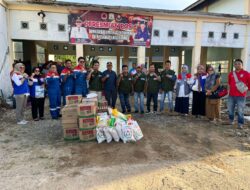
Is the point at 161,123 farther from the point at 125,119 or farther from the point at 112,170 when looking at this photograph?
the point at 112,170

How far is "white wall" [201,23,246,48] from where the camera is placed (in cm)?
1324

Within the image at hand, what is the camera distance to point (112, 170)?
358 cm

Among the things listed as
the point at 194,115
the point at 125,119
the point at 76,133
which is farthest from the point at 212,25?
the point at 76,133

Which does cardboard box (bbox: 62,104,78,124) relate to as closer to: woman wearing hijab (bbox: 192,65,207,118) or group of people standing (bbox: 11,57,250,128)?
group of people standing (bbox: 11,57,250,128)

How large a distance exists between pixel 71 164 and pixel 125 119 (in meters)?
1.79

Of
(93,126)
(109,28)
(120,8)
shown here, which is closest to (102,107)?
(93,126)

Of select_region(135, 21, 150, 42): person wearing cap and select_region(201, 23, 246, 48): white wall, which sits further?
select_region(201, 23, 246, 48): white wall

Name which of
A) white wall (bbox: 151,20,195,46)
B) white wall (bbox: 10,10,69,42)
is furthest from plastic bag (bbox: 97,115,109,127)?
white wall (bbox: 151,20,195,46)

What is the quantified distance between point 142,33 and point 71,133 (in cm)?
876

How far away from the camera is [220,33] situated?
A: 1347 centimetres

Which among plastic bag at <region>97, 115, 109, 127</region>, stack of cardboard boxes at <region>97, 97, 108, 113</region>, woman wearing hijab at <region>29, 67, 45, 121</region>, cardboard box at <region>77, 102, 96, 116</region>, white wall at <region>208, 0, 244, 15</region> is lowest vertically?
plastic bag at <region>97, 115, 109, 127</region>

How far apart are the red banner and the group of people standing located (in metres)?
4.63

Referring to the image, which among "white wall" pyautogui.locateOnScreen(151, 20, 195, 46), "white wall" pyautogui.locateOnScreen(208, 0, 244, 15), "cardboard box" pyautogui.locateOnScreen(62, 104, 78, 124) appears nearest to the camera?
"cardboard box" pyautogui.locateOnScreen(62, 104, 78, 124)

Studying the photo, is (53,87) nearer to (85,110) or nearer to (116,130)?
(85,110)
